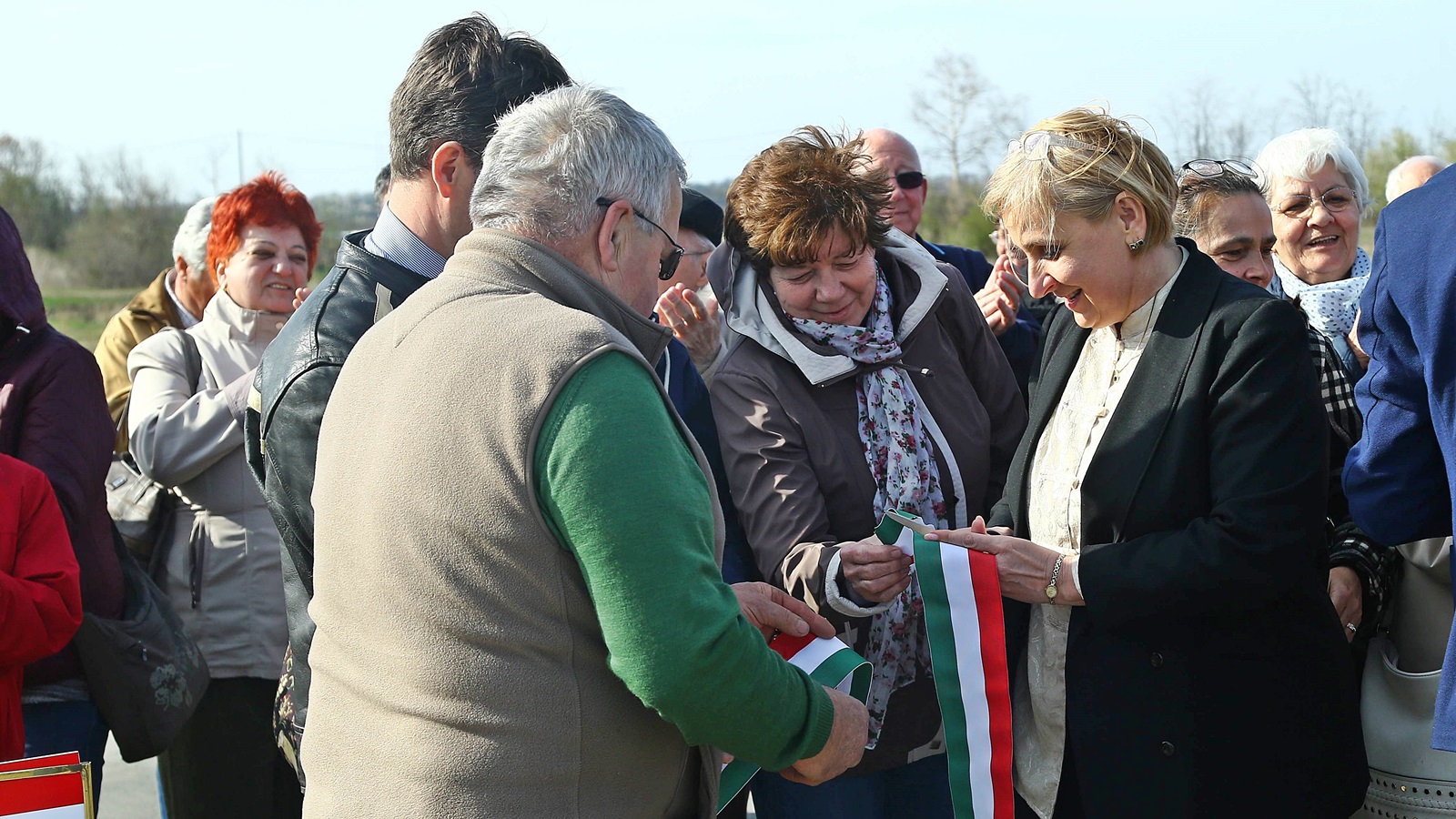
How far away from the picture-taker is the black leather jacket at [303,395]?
2436mm

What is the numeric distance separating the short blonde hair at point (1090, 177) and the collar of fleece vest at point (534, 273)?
119 cm

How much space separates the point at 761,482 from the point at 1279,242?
2.26 m

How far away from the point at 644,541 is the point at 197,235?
394cm

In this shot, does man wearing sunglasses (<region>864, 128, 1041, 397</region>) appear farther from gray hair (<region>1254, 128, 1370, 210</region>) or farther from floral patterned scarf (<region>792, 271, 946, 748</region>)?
gray hair (<region>1254, 128, 1370, 210</region>)

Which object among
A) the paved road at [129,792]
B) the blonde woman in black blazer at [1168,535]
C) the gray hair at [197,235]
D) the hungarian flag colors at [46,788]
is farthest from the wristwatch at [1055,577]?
the gray hair at [197,235]

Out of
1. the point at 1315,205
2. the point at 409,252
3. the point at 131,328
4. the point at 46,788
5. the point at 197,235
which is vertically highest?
the point at 1315,205

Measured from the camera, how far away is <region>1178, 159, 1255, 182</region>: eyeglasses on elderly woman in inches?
144

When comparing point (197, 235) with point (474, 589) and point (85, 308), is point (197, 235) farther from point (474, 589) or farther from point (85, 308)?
point (85, 308)

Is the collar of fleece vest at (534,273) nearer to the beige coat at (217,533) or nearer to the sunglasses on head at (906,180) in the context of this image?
the beige coat at (217,533)

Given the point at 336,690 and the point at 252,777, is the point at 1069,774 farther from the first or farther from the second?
the point at 252,777

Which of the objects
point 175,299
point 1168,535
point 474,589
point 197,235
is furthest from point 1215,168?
point 175,299

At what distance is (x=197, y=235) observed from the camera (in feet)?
16.5

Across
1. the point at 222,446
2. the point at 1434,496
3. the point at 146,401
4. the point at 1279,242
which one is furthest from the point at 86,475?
the point at 1279,242

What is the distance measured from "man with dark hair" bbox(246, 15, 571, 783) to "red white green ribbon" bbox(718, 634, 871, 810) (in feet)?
2.99
